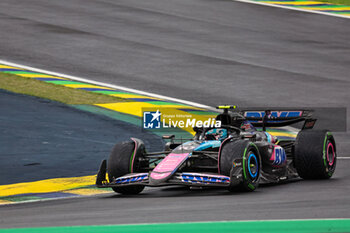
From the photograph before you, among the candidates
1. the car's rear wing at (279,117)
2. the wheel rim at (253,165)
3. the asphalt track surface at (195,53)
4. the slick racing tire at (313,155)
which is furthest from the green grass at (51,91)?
the wheel rim at (253,165)

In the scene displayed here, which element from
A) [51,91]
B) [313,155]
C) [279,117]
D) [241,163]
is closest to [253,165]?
[241,163]

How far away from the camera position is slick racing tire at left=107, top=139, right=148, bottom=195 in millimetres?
12922

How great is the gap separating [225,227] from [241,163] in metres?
3.37

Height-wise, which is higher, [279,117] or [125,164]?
[279,117]

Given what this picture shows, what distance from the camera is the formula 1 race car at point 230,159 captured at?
472 inches

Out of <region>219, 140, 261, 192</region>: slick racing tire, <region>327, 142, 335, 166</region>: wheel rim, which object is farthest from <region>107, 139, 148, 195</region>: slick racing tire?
<region>327, 142, 335, 166</region>: wheel rim

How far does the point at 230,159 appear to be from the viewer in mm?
12039

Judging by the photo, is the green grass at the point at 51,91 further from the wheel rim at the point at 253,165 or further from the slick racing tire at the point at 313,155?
the wheel rim at the point at 253,165

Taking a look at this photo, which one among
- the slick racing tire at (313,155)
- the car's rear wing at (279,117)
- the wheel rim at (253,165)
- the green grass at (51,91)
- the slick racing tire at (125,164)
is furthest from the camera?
the green grass at (51,91)

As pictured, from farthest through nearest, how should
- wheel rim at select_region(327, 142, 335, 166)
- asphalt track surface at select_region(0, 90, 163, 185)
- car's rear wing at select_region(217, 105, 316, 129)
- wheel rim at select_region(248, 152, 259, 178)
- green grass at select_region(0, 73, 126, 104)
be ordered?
1. green grass at select_region(0, 73, 126, 104)
2. asphalt track surface at select_region(0, 90, 163, 185)
3. car's rear wing at select_region(217, 105, 316, 129)
4. wheel rim at select_region(327, 142, 335, 166)
5. wheel rim at select_region(248, 152, 259, 178)

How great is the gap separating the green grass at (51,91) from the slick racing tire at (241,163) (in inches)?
409

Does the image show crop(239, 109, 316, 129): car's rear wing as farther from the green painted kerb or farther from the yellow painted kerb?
the green painted kerb

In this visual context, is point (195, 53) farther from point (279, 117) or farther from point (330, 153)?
point (330, 153)

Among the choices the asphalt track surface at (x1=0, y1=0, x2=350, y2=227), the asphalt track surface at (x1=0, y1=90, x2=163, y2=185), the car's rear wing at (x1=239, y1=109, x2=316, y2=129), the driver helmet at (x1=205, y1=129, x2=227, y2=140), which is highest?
the asphalt track surface at (x1=0, y1=0, x2=350, y2=227)
